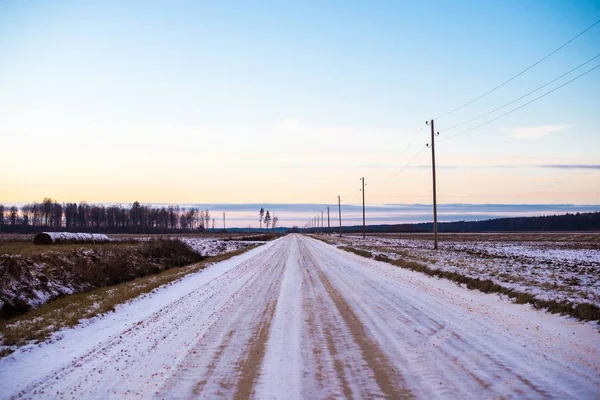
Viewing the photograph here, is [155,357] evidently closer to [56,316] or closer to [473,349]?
[473,349]

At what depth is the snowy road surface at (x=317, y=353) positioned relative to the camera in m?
6.11

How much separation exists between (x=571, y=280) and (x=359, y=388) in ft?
46.4

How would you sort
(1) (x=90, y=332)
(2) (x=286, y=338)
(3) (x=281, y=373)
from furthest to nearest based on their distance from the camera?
(1) (x=90, y=332) → (2) (x=286, y=338) → (3) (x=281, y=373)

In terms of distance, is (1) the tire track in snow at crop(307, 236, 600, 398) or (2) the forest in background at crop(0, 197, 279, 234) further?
(2) the forest in background at crop(0, 197, 279, 234)

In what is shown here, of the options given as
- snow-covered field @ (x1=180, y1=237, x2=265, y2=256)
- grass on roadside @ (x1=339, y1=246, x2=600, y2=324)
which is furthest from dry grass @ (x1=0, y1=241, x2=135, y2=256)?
grass on roadside @ (x1=339, y1=246, x2=600, y2=324)

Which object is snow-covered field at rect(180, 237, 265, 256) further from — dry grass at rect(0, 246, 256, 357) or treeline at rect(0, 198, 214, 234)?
treeline at rect(0, 198, 214, 234)

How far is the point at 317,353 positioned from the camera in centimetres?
784

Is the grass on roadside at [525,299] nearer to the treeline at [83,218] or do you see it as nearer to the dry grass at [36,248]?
the dry grass at [36,248]

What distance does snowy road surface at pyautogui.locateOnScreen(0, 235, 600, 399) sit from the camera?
241 inches

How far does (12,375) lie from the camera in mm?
7078

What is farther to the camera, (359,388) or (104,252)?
(104,252)

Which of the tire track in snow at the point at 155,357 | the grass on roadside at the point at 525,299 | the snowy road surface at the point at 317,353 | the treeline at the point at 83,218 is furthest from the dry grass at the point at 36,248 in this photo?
the treeline at the point at 83,218

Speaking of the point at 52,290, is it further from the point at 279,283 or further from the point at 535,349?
the point at 535,349

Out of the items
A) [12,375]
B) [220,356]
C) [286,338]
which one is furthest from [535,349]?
[12,375]
